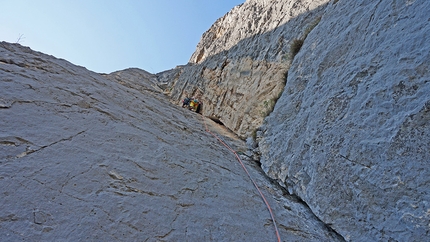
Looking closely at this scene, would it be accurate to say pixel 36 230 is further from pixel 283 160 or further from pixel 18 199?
pixel 283 160

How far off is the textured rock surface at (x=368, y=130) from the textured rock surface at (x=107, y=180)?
451 mm

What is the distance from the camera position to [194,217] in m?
2.79

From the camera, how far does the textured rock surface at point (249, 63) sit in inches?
255

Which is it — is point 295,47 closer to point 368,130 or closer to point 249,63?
point 249,63

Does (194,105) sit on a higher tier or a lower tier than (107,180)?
higher

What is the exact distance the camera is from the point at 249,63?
808cm

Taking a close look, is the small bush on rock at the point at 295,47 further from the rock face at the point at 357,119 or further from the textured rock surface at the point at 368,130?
the textured rock surface at the point at 368,130

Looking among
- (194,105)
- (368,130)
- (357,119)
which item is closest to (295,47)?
(357,119)

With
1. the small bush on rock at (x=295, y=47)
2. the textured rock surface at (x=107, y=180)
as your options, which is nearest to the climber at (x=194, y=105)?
the small bush on rock at (x=295, y=47)

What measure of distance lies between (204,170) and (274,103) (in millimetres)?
2835

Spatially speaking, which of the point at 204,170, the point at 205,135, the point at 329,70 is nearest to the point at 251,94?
the point at 205,135

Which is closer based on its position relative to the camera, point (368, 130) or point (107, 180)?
point (107, 180)

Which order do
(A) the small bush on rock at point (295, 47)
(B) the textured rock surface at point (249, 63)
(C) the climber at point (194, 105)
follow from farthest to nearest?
1. (C) the climber at point (194, 105)
2. (B) the textured rock surface at point (249, 63)
3. (A) the small bush on rock at point (295, 47)

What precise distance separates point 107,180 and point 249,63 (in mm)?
6269
